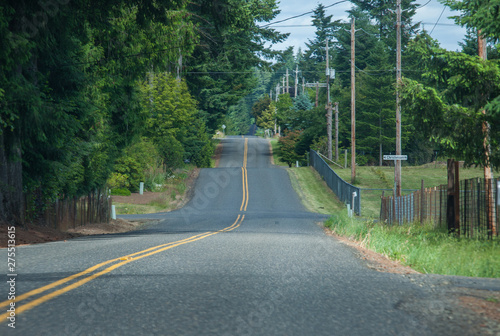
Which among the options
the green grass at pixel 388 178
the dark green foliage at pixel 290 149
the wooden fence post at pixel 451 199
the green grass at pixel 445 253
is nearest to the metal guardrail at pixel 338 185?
the green grass at pixel 388 178

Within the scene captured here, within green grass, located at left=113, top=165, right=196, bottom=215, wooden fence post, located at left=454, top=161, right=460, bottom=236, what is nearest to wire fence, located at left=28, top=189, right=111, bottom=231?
green grass, located at left=113, top=165, right=196, bottom=215

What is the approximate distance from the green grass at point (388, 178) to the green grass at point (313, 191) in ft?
7.55

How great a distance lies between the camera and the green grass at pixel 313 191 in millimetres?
40091

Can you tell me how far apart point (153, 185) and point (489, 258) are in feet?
119

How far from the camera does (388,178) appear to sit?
165ft

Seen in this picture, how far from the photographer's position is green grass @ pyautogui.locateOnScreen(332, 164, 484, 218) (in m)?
42.0

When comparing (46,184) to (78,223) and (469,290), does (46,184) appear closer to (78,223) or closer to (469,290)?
(78,223)

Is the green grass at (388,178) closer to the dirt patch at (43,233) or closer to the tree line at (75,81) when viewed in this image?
the dirt patch at (43,233)

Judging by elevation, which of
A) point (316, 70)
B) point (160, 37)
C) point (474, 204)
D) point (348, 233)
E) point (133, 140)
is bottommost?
point (348, 233)

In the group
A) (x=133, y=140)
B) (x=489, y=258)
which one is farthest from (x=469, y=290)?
(x=133, y=140)

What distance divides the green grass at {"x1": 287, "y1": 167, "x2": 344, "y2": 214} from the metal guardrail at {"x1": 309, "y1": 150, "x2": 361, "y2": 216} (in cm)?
55

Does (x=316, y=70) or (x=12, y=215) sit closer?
(x=12, y=215)

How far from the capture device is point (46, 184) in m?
18.3

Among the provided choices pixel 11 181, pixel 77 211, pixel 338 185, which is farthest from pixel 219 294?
pixel 338 185
